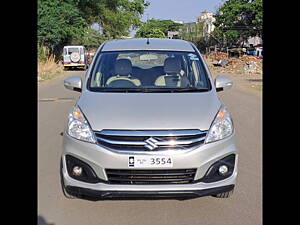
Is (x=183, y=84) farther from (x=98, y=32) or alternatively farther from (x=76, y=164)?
(x=98, y=32)

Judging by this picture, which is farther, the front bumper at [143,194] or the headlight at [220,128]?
the headlight at [220,128]

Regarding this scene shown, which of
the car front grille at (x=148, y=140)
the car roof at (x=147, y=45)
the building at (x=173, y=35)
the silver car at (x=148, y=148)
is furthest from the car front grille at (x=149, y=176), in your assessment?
the building at (x=173, y=35)

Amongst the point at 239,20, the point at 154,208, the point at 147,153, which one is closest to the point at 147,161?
the point at 147,153

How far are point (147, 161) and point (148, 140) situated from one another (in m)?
0.19

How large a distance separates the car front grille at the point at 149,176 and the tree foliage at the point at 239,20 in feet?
165

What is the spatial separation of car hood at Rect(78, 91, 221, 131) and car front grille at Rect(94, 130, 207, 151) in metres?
0.05

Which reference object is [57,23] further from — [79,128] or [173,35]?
[79,128]

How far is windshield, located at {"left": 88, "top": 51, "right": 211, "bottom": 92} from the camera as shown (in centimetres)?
512

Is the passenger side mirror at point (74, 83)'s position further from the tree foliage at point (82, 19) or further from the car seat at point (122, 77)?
the tree foliage at point (82, 19)

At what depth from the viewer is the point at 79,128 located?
163 inches

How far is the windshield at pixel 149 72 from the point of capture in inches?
201

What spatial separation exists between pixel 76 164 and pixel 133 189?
0.61 m
